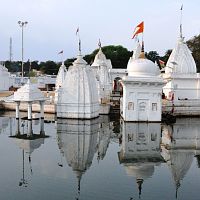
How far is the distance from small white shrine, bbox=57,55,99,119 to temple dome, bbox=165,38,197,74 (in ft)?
37.7

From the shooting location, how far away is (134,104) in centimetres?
2477

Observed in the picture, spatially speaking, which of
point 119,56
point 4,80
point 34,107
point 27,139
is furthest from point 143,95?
point 119,56

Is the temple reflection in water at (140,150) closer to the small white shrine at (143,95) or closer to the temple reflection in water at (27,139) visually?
the small white shrine at (143,95)

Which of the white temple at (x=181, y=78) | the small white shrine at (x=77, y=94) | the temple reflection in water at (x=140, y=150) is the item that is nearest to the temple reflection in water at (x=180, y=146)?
the temple reflection in water at (x=140, y=150)

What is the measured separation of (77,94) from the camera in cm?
2639

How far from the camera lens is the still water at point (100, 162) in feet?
34.0

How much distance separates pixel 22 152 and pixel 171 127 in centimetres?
1201

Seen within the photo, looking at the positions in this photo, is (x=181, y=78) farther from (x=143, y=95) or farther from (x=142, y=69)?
(x=143, y=95)

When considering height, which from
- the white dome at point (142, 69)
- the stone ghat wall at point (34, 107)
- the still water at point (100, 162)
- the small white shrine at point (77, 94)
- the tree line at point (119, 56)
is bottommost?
the still water at point (100, 162)

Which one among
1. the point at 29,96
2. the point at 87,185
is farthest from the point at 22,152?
the point at 29,96

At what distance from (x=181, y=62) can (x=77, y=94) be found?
1405 cm

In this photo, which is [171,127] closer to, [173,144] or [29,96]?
[173,144]

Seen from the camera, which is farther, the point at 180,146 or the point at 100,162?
the point at 180,146

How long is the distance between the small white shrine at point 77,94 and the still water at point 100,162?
2.91 meters
